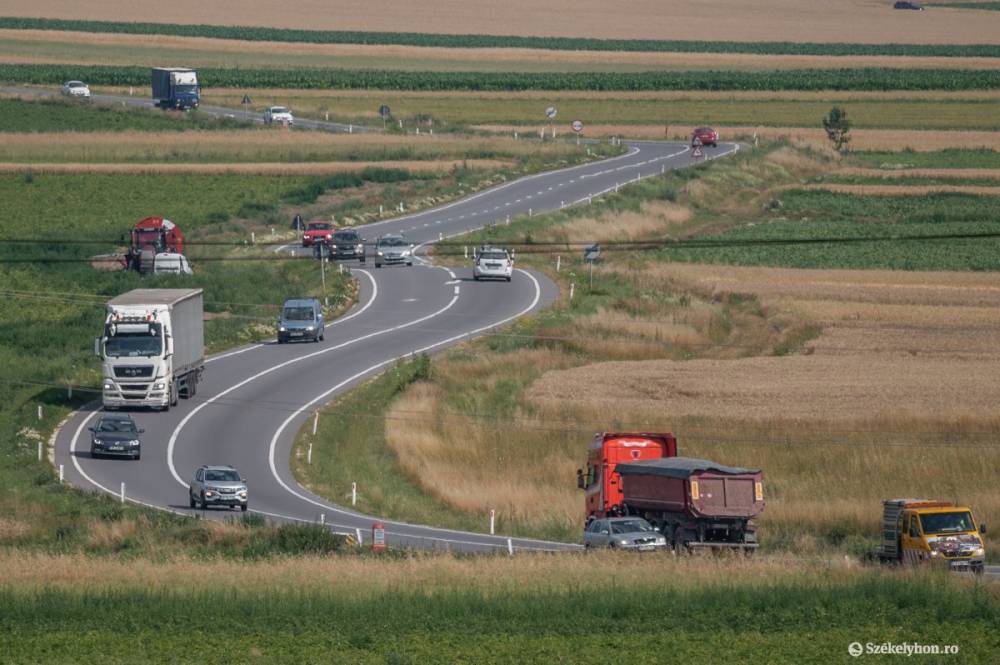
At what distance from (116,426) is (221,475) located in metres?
8.35

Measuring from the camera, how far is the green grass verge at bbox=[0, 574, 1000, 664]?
27641 mm

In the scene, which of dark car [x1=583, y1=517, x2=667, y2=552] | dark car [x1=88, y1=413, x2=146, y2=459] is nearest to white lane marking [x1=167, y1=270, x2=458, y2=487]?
dark car [x1=88, y1=413, x2=146, y2=459]

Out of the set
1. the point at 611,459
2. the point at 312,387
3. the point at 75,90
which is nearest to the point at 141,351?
the point at 312,387

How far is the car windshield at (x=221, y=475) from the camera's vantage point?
48719 millimetres

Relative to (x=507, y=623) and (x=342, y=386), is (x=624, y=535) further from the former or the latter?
(x=342, y=386)

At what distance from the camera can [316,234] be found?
303ft

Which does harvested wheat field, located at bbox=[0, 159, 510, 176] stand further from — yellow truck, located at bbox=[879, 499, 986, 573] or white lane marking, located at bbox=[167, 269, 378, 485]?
yellow truck, located at bbox=[879, 499, 986, 573]

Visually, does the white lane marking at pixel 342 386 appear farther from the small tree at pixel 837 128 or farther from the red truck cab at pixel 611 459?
the small tree at pixel 837 128

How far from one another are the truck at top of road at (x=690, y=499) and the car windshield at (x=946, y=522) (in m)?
3.65

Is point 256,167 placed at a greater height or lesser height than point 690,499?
greater

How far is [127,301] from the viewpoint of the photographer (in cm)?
6081

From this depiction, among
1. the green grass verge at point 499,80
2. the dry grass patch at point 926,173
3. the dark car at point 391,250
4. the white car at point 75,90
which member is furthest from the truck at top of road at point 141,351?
the green grass verge at point 499,80

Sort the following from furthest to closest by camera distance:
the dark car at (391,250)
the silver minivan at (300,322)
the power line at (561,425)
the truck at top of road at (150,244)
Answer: the dark car at (391,250) < the truck at top of road at (150,244) < the silver minivan at (300,322) < the power line at (561,425)

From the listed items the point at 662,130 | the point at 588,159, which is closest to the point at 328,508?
the point at 588,159
